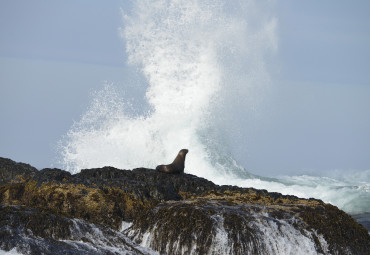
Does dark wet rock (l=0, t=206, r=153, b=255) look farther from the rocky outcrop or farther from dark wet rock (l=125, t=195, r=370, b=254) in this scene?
dark wet rock (l=125, t=195, r=370, b=254)

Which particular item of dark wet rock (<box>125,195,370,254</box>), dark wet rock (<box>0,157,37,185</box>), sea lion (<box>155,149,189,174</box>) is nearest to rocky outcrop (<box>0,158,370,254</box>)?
dark wet rock (<box>125,195,370,254</box>)

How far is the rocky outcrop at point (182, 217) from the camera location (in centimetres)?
1002

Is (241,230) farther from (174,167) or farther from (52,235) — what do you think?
(174,167)

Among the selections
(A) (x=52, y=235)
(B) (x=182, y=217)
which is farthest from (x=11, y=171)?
(A) (x=52, y=235)

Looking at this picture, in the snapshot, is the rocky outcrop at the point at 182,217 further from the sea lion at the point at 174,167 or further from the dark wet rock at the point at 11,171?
the dark wet rock at the point at 11,171

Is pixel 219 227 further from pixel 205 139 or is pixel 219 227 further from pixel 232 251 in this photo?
pixel 205 139

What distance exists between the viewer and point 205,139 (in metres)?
36.1

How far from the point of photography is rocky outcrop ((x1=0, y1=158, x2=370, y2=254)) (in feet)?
32.9

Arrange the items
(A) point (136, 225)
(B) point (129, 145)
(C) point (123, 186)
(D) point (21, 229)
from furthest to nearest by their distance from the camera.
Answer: (B) point (129, 145)
(C) point (123, 186)
(A) point (136, 225)
(D) point (21, 229)

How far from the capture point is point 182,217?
1041 centimetres

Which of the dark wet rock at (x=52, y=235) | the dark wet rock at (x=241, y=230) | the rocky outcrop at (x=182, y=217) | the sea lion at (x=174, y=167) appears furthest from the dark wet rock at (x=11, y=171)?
the dark wet rock at (x=52, y=235)

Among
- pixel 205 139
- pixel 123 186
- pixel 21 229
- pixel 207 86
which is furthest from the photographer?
pixel 207 86

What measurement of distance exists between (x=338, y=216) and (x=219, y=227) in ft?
8.54

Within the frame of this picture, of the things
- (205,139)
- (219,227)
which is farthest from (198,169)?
(219,227)
